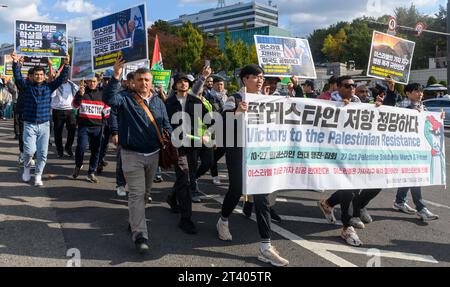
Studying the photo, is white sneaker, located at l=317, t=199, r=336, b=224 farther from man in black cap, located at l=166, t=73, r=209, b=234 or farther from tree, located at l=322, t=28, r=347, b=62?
tree, located at l=322, t=28, r=347, b=62

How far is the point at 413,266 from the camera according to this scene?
4250 mm

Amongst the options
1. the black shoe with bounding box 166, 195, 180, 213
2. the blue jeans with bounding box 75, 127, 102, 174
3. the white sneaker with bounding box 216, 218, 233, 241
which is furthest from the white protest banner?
the blue jeans with bounding box 75, 127, 102, 174

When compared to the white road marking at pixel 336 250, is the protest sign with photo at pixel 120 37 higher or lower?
higher

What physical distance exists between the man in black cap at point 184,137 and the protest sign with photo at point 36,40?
4919mm

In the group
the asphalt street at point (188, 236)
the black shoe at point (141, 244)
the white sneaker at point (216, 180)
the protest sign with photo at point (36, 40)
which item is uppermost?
the protest sign with photo at point (36, 40)

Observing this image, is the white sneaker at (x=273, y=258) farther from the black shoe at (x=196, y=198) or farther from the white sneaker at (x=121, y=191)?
the white sneaker at (x=121, y=191)

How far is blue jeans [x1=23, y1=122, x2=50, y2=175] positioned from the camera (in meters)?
6.74

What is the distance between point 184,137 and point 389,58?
15.4 ft

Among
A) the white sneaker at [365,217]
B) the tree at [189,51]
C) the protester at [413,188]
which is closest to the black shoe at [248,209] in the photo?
the white sneaker at [365,217]

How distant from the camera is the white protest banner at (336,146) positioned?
4453 millimetres

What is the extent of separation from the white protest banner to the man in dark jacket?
101cm

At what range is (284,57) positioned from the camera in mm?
9219
